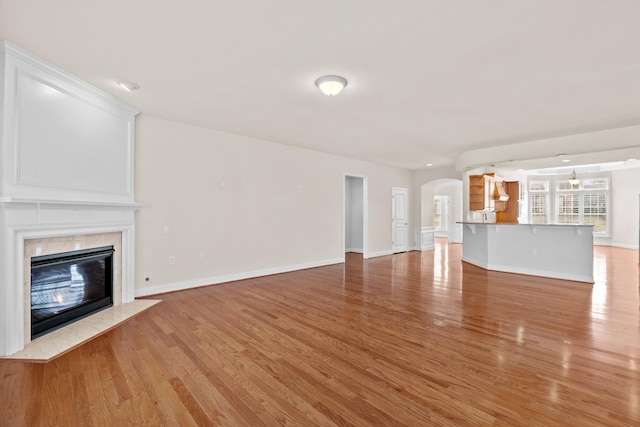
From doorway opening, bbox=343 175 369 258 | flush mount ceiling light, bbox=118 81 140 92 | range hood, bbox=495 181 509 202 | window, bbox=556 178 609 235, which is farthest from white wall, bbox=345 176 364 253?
window, bbox=556 178 609 235

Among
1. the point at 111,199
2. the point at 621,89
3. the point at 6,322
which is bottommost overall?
the point at 6,322

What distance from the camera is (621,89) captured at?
348 cm

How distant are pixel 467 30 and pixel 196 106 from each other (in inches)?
133

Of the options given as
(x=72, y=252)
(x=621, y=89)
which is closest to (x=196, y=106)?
(x=72, y=252)

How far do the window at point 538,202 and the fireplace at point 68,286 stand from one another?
14412 millimetres

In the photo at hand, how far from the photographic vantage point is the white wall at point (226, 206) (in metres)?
4.57

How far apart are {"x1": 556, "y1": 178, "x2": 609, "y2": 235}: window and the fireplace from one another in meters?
14.9

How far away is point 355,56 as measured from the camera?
2.78 meters

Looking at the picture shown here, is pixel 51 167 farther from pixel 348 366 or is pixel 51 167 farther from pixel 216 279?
pixel 348 366

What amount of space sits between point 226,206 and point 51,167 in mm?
2545

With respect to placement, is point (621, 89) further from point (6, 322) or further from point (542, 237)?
point (6, 322)

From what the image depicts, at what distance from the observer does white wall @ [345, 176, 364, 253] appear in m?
9.16

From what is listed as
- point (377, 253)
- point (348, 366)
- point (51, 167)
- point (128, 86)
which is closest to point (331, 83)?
point (128, 86)

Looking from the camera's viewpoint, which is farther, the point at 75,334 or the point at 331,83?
the point at 331,83
